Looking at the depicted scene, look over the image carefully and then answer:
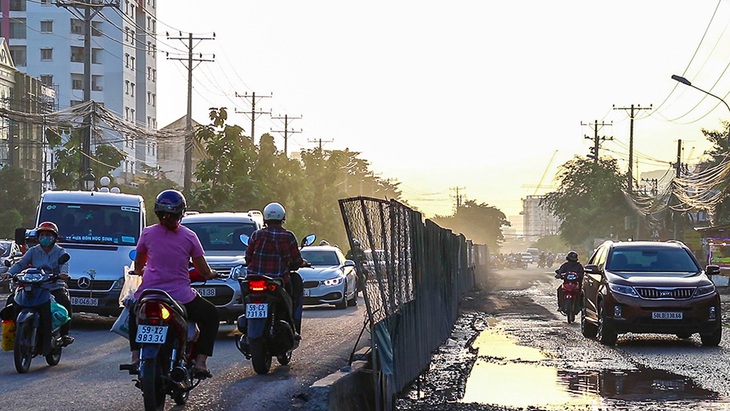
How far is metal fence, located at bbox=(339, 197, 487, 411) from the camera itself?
979cm

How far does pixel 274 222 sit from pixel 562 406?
3.66 meters

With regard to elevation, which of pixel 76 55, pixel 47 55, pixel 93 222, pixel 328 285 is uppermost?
pixel 76 55

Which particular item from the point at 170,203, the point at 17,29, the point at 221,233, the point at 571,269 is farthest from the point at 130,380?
the point at 17,29

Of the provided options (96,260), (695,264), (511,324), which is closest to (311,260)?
(511,324)

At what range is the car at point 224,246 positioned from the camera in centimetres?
1741

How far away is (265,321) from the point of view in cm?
1177

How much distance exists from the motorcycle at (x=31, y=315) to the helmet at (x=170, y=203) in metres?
4.06

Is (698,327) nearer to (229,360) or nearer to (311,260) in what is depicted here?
(229,360)

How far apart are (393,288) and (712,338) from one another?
793cm

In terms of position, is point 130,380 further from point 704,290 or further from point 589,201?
point 589,201

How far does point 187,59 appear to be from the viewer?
52.7m

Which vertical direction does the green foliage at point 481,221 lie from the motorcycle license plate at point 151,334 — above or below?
above

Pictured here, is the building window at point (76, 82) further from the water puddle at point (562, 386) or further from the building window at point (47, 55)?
the water puddle at point (562, 386)

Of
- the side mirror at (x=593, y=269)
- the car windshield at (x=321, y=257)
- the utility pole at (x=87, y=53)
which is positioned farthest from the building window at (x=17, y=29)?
the side mirror at (x=593, y=269)
